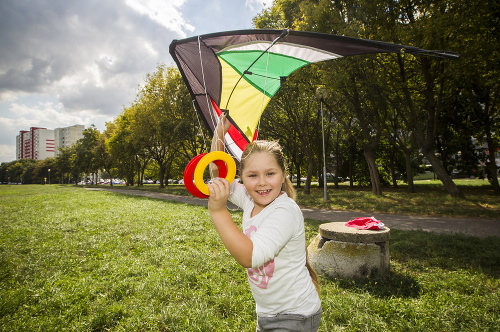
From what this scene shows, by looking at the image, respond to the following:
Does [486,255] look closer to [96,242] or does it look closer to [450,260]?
[450,260]

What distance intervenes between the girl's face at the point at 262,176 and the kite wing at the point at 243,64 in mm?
1069

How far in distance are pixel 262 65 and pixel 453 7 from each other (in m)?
12.0

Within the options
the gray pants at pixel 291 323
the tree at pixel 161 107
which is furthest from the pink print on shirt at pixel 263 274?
the tree at pixel 161 107

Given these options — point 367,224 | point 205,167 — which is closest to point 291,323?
point 205,167

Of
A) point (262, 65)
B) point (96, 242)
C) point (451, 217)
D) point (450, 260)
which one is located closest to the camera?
point (262, 65)

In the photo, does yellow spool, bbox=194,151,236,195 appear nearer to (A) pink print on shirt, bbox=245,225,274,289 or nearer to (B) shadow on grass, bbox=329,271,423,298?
(A) pink print on shirt, bbox=245,225,274,289

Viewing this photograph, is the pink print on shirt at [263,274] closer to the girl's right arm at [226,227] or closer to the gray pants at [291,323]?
the gray pants at [291,323]

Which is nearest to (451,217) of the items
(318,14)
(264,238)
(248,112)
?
(318,14)

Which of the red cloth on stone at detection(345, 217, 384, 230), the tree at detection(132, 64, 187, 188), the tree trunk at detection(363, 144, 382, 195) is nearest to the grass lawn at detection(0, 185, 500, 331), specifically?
the red cloth on stone at detection(345, 217, 384, 230)

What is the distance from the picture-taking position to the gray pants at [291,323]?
164 centimetres

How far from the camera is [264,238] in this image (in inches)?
51.8

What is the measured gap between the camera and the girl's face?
1.65 metres

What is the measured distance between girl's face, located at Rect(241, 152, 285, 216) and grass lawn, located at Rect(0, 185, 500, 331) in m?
2.27

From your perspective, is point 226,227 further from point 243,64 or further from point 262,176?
point 243,64
